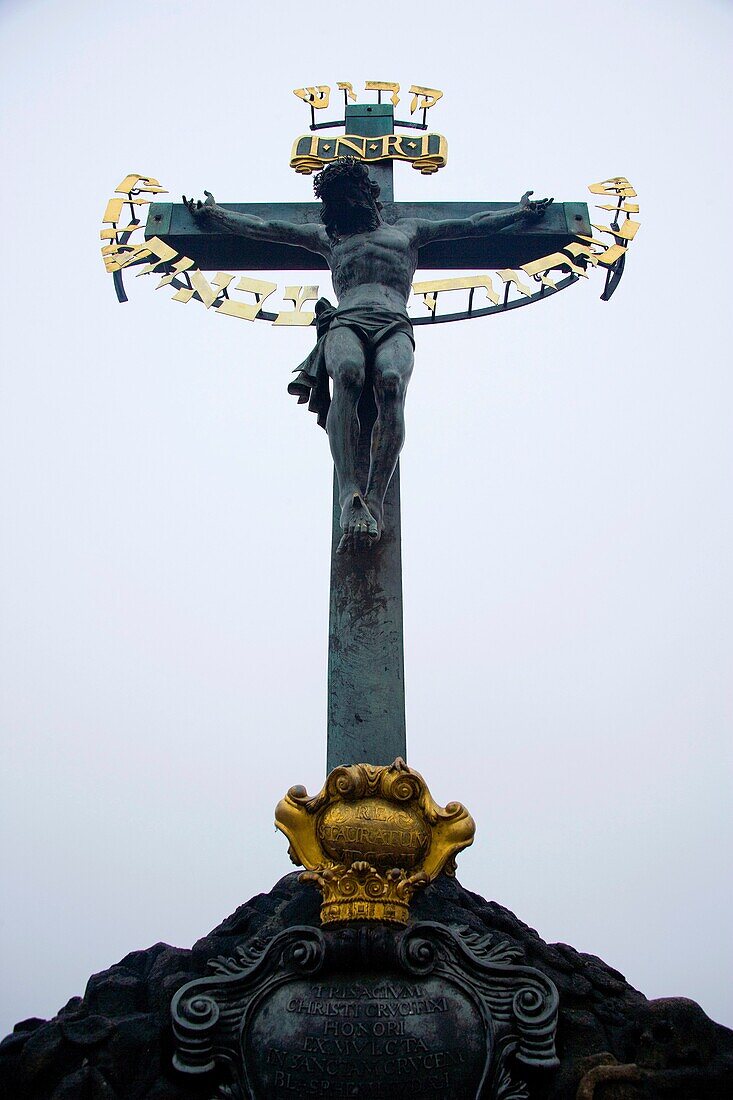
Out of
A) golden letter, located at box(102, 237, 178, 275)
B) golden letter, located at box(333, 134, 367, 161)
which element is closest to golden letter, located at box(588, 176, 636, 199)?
golden letter, located at box(333, 134, 367, 161)

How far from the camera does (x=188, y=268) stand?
21.2 ft

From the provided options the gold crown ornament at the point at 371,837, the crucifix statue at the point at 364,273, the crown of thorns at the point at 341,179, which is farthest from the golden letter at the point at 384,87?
the gold crown ornament at the point at 371,837

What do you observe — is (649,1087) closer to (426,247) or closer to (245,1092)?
(245,1092)

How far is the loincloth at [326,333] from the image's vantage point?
5504 millimetres

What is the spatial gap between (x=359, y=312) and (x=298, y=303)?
120cm

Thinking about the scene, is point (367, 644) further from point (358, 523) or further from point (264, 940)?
point (264, 940)

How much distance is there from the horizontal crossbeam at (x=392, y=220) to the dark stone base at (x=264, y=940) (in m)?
4.47

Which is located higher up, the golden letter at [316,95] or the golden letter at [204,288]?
the golden letter at [316,95]

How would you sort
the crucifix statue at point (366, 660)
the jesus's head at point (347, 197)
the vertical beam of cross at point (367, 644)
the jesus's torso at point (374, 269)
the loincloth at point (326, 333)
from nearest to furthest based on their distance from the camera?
1. the crucifix statue at point (366, 660)
2. the vertical beam of cross at point (367, 644)
3. the loincloth at point (326, 333)
4. the jesus's head at point (347, 197)
5. the jesus's torso at point (374, 269)

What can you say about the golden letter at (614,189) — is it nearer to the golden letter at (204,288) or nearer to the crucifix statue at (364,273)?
the crucifix statue at (364,273)

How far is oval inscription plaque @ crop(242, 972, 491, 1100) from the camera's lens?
11.5 ft

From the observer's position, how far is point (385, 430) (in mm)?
5184

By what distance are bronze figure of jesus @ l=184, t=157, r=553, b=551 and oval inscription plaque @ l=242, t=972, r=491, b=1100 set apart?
2211 millimetres

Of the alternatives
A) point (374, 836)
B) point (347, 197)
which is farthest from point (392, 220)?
point (374, 836)
